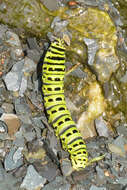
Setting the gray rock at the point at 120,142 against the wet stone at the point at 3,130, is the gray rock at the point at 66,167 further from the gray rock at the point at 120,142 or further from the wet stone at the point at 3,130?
the wet stone at the point at 3,130

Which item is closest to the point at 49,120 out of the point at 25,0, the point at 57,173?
the point at 57,173

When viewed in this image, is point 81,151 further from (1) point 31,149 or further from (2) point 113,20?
(2) point 113,20

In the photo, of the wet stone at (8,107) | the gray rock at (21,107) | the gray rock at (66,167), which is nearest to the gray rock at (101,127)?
the gray rock at (66,167)

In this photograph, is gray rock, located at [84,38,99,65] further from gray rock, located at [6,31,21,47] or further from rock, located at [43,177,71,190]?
rock, located at [43,177,71,190]

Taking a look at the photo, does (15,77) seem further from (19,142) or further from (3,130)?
(19,142)

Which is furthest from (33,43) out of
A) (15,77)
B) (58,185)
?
(58,185)
